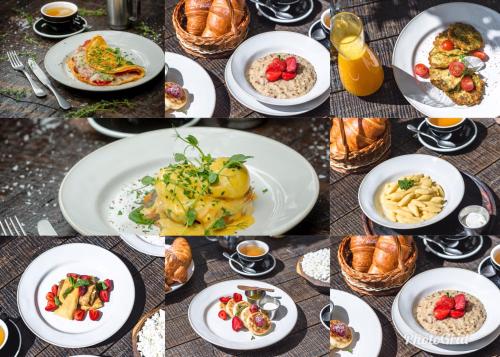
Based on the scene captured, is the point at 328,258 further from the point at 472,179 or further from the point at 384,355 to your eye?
the point at 472,179

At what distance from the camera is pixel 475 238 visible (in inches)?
131

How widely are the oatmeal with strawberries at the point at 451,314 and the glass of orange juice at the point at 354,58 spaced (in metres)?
0.87

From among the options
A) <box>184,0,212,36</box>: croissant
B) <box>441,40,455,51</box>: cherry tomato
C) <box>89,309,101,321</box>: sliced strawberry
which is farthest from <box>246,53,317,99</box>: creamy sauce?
<box>89,309,101,321</box>: sliced strawberry

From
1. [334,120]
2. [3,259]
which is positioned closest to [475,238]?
[334,120]

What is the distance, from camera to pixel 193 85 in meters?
3.39

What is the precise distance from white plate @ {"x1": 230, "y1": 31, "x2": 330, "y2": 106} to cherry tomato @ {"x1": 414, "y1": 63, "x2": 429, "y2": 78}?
0.36 m

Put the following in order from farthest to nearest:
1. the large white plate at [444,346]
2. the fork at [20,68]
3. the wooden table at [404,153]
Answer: the fork at [20,68]
the wooden table at [404,153]
the large white plate at [444,346]

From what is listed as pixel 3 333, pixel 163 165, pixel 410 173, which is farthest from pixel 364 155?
pixel 3 333

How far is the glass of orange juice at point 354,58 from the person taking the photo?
3270 millimetres

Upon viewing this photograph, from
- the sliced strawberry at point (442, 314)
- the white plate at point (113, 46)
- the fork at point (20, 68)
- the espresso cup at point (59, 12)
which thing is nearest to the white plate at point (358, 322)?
the sliced strawberry at point (442, 314)

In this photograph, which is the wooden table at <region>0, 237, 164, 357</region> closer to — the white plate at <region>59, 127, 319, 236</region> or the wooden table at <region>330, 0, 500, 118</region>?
the white plate at <region>59, 127, 319, 236</region>

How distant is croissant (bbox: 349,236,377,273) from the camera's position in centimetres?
332

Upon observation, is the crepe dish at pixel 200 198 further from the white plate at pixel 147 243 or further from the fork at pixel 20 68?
the fork at pixel 20 68

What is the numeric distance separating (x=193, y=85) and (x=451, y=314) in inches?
53.7
